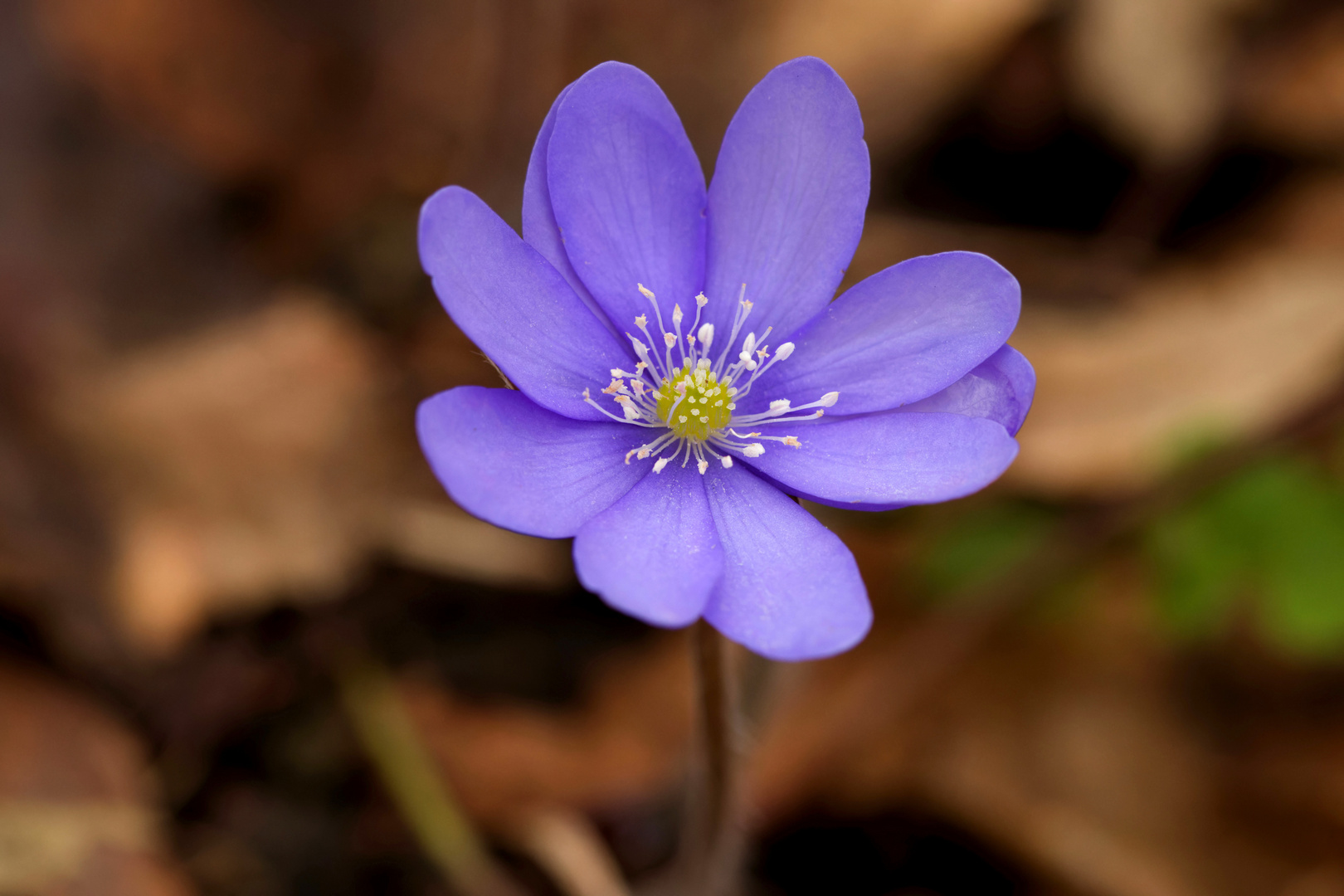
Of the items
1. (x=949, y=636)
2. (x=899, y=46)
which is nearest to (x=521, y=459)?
(x=949, y=636)

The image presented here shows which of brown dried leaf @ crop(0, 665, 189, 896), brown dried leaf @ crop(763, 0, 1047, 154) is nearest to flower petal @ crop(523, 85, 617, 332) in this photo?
brown dried leaf @ crop(0, 665, 189, 896)

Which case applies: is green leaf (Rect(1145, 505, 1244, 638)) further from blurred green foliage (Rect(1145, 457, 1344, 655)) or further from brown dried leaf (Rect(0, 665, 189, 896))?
brown dried leaf (Rect(0, 665, 189, 896))

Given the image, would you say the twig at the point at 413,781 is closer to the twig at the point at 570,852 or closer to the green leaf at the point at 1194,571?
the twig at the point at 570,852

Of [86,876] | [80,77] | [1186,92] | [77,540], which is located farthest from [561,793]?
[1186,92]

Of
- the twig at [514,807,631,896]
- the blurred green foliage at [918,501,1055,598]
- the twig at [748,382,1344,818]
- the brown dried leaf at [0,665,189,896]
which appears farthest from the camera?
the blurred green foliage at [918,501,1055,598]

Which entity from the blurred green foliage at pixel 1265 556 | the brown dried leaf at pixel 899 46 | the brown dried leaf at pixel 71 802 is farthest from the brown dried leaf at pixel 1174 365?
the brown dried leaf at pixel 71 802

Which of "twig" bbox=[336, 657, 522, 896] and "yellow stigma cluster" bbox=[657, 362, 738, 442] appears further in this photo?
"twig" bbox=[336, 657, 522, 896]

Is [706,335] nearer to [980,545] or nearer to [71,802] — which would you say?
[980,545]

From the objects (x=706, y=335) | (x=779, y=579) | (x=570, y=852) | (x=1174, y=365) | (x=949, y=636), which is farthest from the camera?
(x=1174, y=365)
